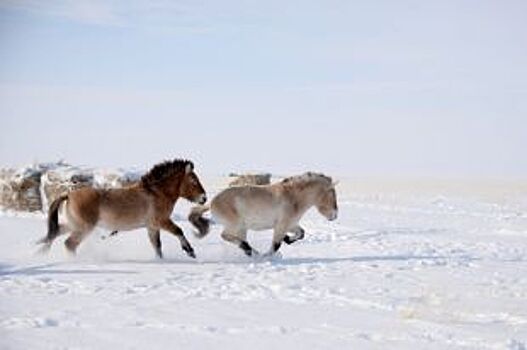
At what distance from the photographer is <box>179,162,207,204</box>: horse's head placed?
1181cm

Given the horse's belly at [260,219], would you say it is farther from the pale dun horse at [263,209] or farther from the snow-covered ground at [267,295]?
the snow-covered ground at [267,295]

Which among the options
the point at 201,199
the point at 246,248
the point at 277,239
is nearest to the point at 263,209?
the point at 277,239

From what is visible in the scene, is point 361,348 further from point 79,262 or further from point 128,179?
point 128,179

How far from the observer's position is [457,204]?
25.2 m

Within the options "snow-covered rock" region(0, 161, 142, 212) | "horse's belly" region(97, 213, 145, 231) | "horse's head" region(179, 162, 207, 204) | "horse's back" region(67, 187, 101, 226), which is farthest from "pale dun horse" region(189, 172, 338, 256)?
"snow-covered rock" region(0, 161, 142, 212)

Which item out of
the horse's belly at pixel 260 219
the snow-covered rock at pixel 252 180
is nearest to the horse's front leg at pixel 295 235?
the horse's belly at pixel 260 219

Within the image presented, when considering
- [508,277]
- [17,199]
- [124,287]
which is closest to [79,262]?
[124,287]

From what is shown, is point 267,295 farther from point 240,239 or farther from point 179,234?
point 240,239

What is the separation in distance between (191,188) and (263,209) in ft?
3.77

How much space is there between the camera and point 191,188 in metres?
11.9

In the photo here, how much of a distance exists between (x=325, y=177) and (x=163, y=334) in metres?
7.09

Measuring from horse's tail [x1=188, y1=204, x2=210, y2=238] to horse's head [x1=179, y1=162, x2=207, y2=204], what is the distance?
12 centimetres

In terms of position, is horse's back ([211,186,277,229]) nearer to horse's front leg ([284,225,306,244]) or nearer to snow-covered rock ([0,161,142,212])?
horse's front leg ([284,225,306,244])

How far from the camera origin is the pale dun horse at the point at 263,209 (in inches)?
455
